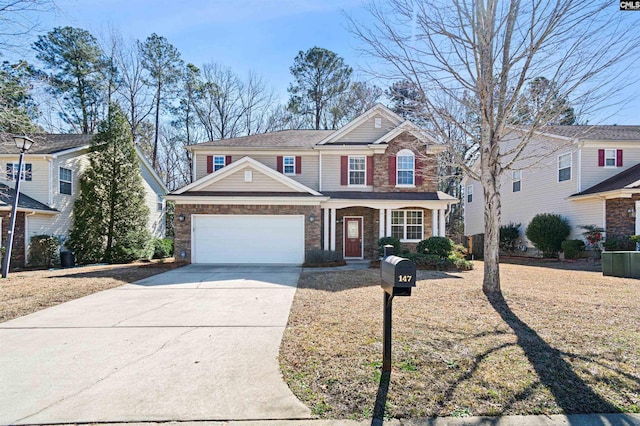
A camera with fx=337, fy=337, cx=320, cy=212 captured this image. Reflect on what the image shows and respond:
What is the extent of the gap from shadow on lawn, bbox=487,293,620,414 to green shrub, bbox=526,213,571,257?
13947 millimetres

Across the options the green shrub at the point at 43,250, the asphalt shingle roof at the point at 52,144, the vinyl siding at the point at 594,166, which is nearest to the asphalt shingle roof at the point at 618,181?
the vinyl siding at the point at 594,166

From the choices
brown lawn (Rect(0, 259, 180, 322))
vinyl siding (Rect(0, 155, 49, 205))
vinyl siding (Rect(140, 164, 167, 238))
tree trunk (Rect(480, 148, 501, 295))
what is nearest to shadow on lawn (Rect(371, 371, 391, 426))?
tree trunk (Rect(480, 148, 501, 295))

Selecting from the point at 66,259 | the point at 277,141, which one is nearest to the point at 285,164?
the point at 277,141

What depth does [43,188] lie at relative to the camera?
15.0m

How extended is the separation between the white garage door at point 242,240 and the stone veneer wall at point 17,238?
7046 millimetres

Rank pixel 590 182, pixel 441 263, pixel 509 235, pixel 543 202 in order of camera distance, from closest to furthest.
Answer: pixel 441 263 < pixel 590 182 < pixel 543 202 < pixel 509 235

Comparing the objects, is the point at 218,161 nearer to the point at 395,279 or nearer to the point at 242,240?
the point at 242,240

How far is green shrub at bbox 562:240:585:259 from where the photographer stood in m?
15.2

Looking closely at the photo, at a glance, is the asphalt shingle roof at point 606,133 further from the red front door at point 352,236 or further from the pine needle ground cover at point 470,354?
the pine needle ground cover at point 470,354

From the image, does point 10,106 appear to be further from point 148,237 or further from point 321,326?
point 148,237

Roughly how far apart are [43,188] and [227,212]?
8.58 metres

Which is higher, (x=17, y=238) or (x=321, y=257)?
(x=17, y=238)

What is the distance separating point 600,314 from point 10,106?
13.1m

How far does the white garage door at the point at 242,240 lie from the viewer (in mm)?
14008
